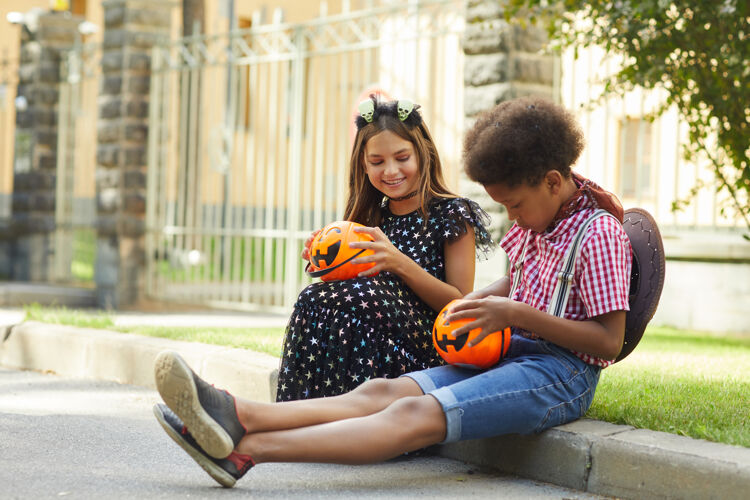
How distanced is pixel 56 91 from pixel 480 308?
33.9 feet

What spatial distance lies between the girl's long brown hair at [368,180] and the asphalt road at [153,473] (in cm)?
110

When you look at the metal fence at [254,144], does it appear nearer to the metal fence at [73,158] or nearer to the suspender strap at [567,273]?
the metal fence at [73,158]

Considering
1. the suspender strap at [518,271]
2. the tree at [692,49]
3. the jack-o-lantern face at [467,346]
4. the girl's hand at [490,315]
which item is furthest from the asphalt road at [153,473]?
the tree at [692,49]

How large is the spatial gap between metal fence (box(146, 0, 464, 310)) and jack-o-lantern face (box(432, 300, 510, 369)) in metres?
5.63

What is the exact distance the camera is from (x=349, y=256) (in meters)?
3.79

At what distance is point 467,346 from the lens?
133 inches

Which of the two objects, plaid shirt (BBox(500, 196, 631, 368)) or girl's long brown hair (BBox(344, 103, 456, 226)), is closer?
plaid shirt (BBox(500, 196, 631, 368))

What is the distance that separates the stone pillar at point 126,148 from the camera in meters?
10.7

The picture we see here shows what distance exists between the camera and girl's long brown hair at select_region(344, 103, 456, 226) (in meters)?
4.20

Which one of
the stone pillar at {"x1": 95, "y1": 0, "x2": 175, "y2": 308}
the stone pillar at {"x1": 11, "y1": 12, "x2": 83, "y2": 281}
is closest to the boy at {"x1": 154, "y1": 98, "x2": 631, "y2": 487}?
the stone pillar at {"x1": 95, "y1": 0, "x2": 175, "y2": 308}

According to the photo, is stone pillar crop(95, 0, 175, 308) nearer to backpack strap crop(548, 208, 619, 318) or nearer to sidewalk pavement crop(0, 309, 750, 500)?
sidewalk pavement crop(0, 309, 750, 500)

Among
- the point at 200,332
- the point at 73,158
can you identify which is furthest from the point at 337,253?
the point at 73,158

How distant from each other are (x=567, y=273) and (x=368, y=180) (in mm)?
1218

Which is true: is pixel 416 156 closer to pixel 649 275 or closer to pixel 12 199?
pixel 649 275
